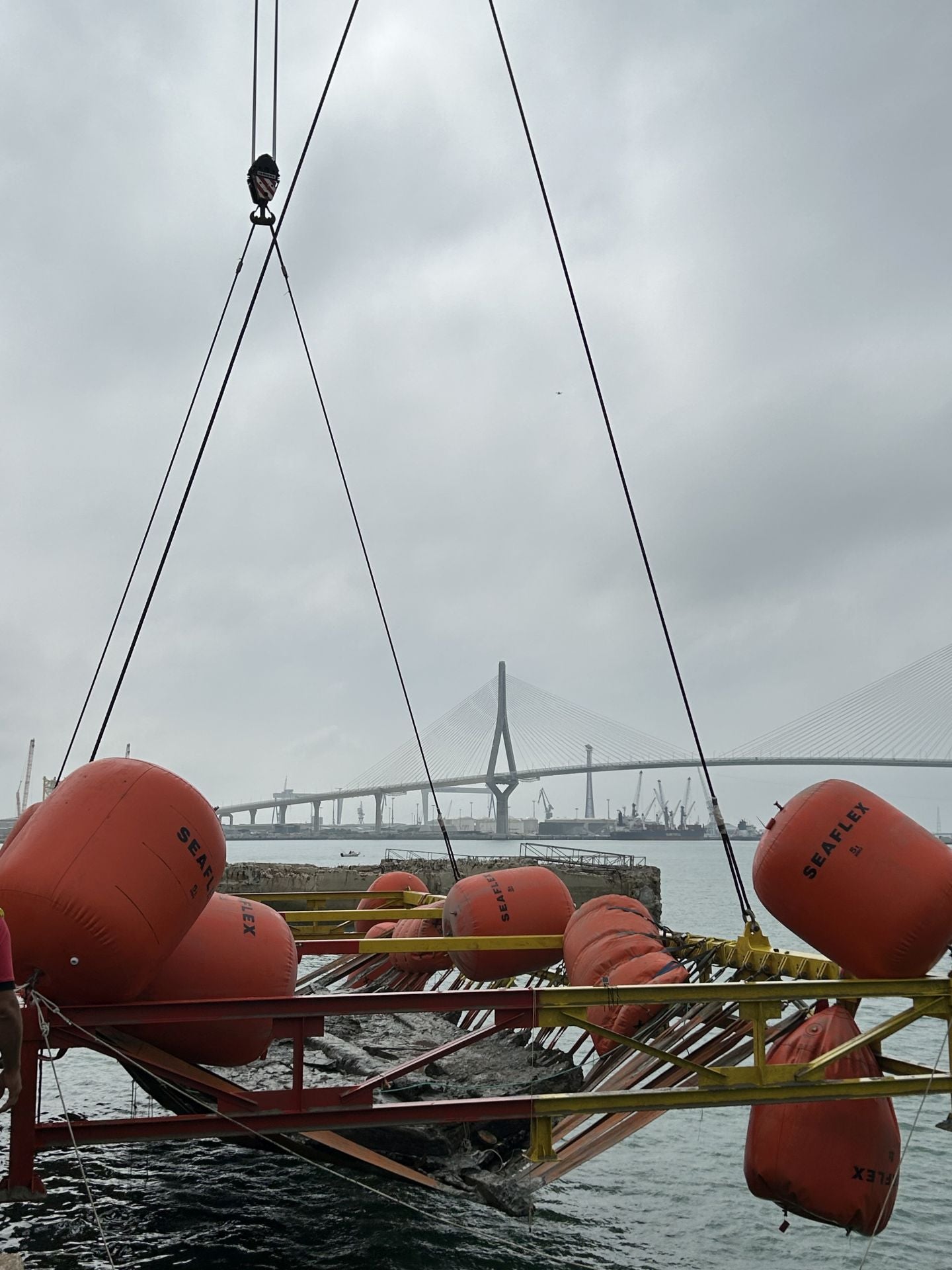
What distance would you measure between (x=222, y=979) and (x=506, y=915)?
4.39 meters

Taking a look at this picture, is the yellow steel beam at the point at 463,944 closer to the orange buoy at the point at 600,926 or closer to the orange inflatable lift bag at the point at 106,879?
the orange buoy at the point at 600,926

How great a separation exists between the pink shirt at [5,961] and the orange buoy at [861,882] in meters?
5.51

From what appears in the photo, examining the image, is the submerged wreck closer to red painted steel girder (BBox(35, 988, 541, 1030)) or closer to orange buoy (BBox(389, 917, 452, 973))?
red painted steel girder (BBox(35, 988, 541, 1030))

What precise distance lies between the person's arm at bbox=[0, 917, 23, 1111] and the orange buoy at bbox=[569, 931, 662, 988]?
5.37 m

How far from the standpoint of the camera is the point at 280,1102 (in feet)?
23.2

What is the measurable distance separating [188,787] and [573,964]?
185 inches

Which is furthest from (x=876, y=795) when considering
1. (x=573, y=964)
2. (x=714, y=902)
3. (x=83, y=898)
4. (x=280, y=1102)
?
(x=714, y=902)

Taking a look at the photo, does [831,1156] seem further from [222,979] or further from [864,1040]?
[222,979]

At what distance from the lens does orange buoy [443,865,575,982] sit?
10.8 meters

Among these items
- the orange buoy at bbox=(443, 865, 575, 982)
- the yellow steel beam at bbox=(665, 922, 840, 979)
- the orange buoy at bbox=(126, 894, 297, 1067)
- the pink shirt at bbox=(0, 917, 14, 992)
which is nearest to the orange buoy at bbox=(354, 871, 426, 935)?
the orange buoy at bbox=(443, 865, 575, 982)

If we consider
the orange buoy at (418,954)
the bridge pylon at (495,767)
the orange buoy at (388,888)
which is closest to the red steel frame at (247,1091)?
the orange buoy at (418,954)

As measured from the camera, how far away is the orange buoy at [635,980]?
9.16 meters

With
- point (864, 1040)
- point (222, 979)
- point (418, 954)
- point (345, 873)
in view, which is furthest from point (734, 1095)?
point (345, 873)

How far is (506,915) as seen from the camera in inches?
442
